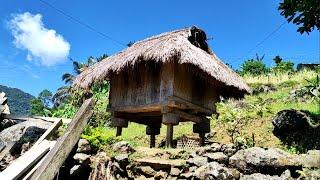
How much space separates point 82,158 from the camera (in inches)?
276

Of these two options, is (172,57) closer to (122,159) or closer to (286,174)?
(122,159)

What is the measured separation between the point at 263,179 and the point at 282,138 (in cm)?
652

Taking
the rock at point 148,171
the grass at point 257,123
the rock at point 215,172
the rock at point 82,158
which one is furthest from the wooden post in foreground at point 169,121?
the rock at point 215,172

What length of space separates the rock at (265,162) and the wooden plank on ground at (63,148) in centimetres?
264

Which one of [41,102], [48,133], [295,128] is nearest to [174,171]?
[48,133]

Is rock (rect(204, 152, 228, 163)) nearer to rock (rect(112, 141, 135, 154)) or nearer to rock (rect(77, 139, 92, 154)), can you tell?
rock (rect(112, 141, 135, 154))

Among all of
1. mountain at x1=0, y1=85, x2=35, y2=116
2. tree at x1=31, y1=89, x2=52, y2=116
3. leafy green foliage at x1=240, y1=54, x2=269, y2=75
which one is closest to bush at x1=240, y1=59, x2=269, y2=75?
leafy green foliage at x1=240, y1=54, x2=269, y2=75

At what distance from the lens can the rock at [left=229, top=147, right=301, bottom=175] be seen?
6.66 m

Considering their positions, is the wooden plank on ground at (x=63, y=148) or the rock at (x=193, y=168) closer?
the wooden plank on ground at (x=63, y=148)

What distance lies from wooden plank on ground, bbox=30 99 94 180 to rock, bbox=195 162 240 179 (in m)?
2.05

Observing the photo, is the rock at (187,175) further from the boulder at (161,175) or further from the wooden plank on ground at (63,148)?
the wooden plank on ground at (63,148)

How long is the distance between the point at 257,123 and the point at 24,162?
11651 millimetres

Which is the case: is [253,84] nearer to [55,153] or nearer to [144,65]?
[144,65]

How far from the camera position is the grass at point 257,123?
32.9 feet
